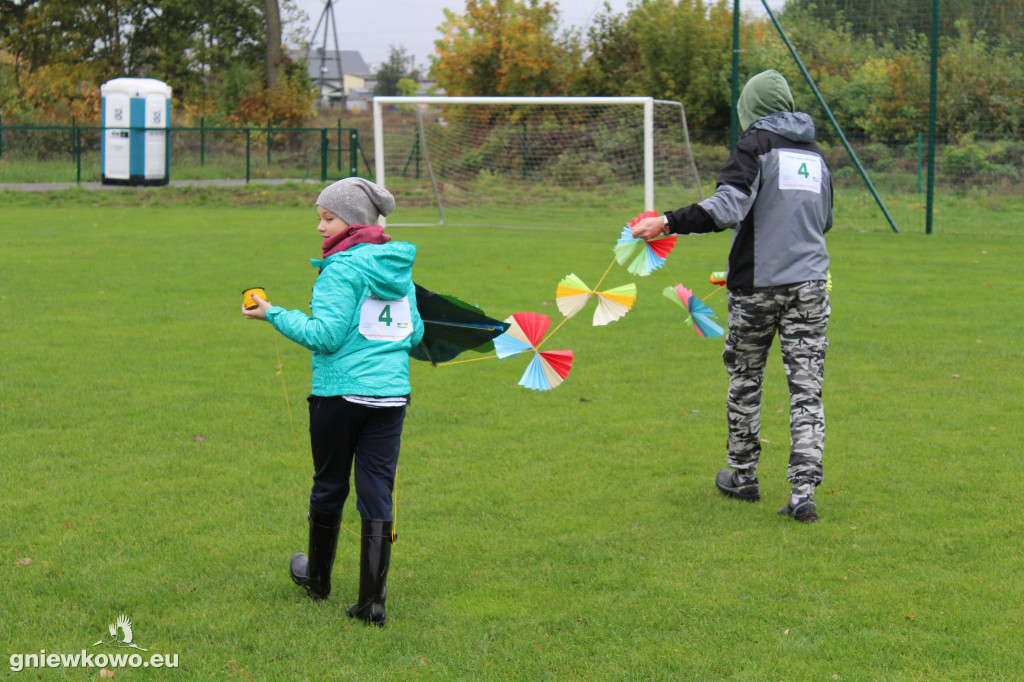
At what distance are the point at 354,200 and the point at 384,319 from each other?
427 mm

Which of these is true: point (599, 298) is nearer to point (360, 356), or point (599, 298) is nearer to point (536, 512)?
point (536, 512)

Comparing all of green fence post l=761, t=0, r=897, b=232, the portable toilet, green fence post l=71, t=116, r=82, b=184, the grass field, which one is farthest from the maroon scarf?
the portable toilet

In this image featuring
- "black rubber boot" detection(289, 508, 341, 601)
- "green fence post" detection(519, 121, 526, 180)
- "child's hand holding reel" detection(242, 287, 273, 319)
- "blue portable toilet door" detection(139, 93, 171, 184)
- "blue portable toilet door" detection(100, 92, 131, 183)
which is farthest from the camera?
"blue portable toilet door" detection(139, 93, 171, 184)

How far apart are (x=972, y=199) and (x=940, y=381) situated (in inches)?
444

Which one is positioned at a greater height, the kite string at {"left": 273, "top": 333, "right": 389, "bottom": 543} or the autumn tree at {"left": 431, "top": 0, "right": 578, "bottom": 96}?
the autumn tree at {"left": 431, "top": 0, "right": 578, "bottom": 96}

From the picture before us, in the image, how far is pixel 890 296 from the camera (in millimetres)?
11148

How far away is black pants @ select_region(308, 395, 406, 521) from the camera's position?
3.62 m

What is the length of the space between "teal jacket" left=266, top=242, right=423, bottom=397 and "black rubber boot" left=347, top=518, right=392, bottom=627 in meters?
0.49

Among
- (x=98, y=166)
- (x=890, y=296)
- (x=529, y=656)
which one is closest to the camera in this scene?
(x=529, y=656)

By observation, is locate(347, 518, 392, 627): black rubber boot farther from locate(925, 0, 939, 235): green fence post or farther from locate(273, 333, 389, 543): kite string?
locate(925, 0, 939, 235): green fence post

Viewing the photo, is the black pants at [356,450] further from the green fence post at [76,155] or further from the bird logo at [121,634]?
the green fence post at [76,155]

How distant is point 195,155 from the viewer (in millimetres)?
30250

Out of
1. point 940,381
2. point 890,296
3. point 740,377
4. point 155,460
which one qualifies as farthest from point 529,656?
point 890,296

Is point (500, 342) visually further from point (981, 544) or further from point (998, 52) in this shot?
point (998, 52)
